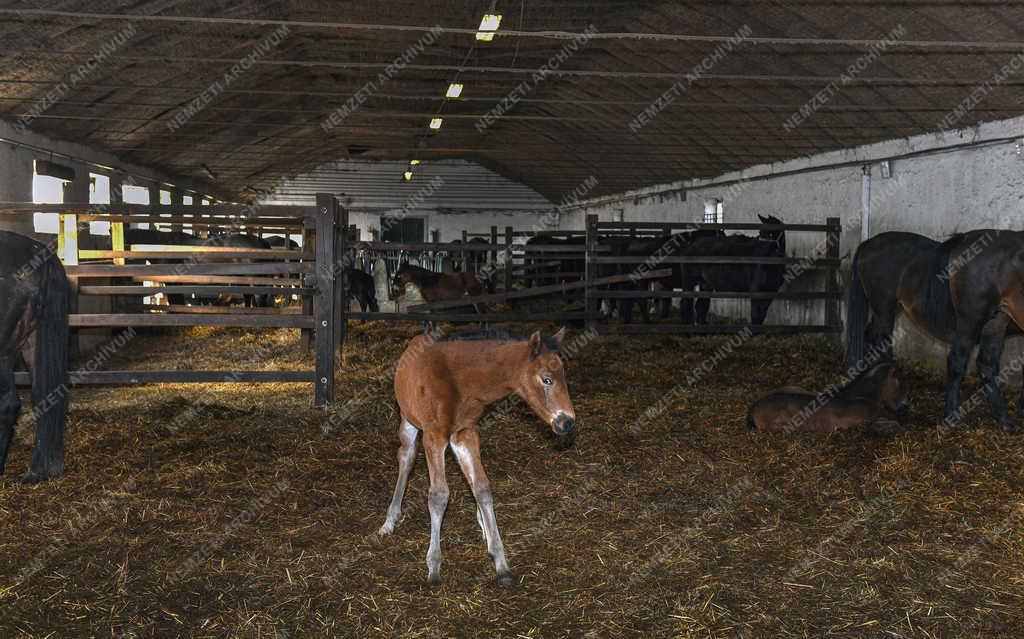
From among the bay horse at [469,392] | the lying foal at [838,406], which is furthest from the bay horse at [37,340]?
the lying foal at [838,406]

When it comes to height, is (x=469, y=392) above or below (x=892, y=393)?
above

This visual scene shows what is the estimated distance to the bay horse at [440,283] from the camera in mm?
16094

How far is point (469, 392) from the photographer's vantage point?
399 centimetres

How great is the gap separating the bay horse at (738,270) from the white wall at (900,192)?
681 millimetres

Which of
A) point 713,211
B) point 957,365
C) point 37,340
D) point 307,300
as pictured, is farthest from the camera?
point 713,211

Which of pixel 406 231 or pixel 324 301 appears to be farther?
pixel 406 231

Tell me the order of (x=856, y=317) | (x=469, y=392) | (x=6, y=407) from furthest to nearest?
1. (x=856, y=317)
2. (x=6, y=407)
3. (x=469, y=392)

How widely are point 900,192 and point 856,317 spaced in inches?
101

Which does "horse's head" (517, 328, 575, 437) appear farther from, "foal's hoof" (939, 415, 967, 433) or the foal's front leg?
"foal's hoof" (939, 415, 967, 433)

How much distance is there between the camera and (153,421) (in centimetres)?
705

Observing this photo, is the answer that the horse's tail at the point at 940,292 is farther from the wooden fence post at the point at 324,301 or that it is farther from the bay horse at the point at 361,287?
the bay horse at the point at 361,287

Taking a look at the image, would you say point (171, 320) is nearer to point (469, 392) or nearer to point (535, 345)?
point (469, 392)

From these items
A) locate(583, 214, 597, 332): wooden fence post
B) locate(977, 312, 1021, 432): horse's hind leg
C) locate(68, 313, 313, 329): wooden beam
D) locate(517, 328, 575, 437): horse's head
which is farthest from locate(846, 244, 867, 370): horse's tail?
locate(517, 328, 575, 437): horse's head

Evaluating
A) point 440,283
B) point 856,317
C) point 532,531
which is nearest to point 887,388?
point 856,317
